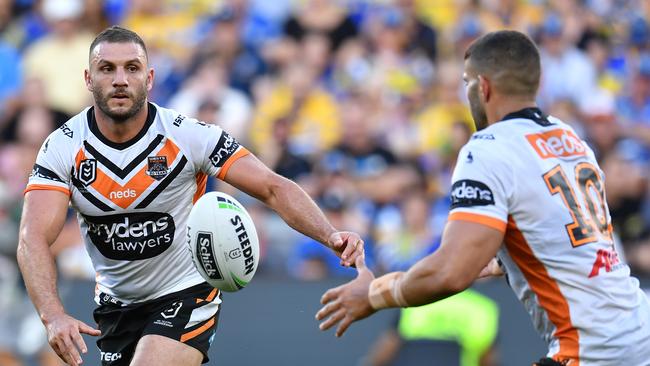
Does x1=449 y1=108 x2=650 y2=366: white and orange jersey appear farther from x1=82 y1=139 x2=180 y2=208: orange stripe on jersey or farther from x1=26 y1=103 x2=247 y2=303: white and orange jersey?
x1=82 y1=139 x2=180 y2=208: orange stripe on jersey

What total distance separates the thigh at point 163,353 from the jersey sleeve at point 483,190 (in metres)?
2.15

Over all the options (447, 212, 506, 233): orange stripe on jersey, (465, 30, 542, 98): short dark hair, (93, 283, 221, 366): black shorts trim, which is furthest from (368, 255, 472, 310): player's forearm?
(93, 283, 221, 366): black shorts trim

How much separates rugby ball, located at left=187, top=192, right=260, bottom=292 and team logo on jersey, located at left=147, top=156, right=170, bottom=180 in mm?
425

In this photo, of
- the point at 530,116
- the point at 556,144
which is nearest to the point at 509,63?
the point at 530,116

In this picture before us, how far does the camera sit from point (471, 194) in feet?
15.9

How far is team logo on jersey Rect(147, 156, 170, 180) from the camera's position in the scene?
20.8ft

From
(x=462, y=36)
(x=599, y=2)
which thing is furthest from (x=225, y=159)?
(x=599, y=2)

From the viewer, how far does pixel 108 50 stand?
6.28 m

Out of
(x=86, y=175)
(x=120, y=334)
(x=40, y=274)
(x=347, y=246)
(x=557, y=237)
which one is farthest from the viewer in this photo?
(x=120, y=334)

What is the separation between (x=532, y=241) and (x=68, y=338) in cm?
244

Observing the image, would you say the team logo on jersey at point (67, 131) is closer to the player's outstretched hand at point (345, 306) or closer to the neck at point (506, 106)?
the player's outstretched hand at point (345, 306)

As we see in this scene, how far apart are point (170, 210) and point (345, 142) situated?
5.73 metres

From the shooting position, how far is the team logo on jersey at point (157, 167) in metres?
6.33

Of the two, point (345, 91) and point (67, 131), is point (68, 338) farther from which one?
point (345, 91)
